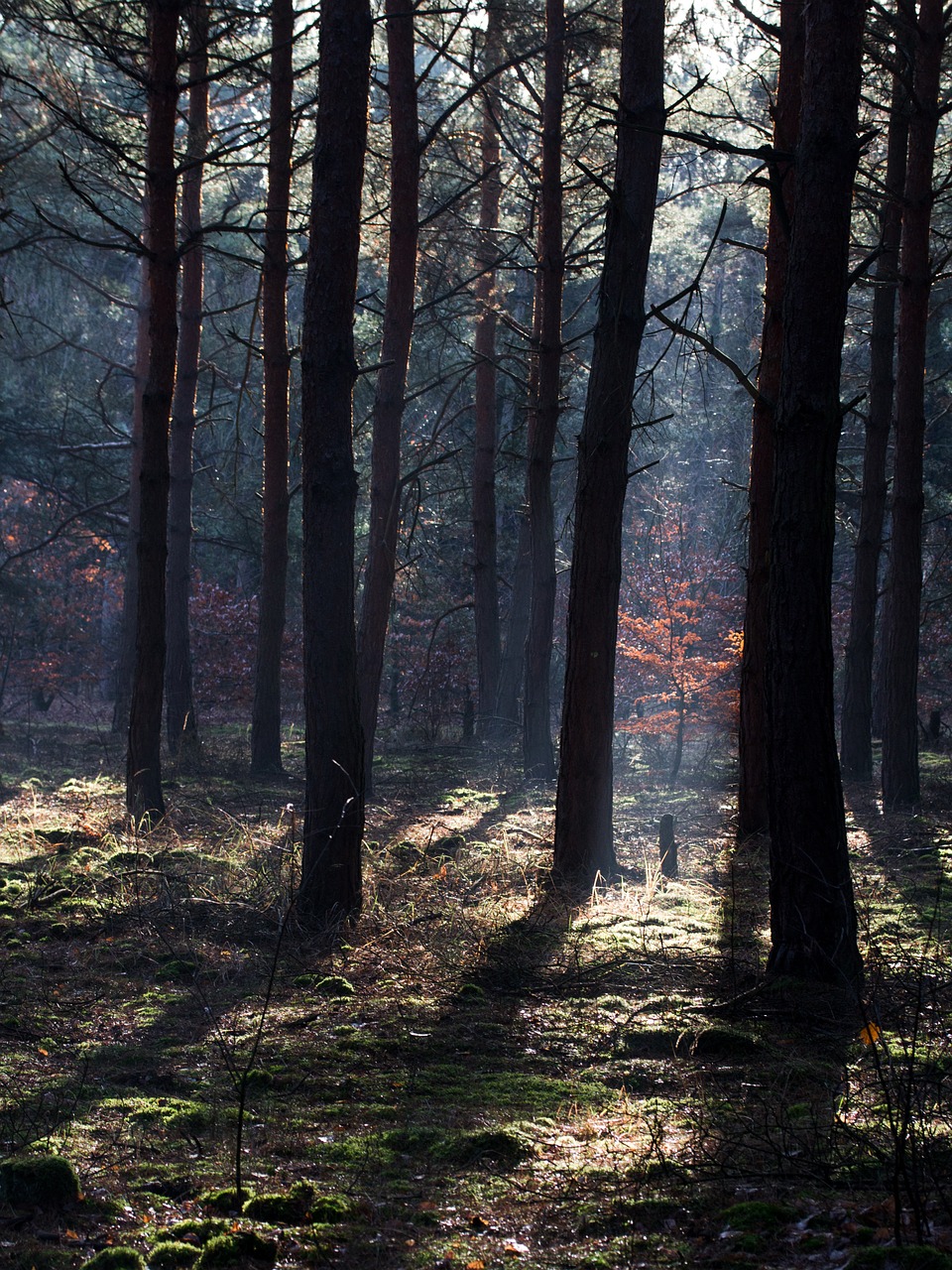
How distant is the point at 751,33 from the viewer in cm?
→ 1196

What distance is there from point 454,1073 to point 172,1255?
1905mm

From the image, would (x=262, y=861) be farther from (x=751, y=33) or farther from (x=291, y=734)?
(x=291, y=734)

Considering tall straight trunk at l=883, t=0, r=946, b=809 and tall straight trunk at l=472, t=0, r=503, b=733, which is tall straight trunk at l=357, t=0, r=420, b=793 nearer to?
tall straight trunk at l=883, t=0, r=946, b=809

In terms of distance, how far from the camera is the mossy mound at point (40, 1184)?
311 centimetres

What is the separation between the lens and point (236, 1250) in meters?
2.90

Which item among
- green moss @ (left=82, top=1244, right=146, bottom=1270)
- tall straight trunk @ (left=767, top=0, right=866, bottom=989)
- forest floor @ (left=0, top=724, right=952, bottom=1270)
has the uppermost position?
tall straight trunk @ (left=767, top=0, right=866, bottom=989)

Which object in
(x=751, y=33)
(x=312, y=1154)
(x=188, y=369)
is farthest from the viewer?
(x=188, y=369)

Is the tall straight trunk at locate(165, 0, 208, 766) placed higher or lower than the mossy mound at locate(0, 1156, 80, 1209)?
higher

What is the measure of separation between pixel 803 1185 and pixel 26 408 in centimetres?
2275

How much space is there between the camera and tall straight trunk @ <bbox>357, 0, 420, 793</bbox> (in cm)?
1199

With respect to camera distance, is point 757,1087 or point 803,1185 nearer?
point 803,1185

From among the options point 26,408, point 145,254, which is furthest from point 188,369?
point 26,408

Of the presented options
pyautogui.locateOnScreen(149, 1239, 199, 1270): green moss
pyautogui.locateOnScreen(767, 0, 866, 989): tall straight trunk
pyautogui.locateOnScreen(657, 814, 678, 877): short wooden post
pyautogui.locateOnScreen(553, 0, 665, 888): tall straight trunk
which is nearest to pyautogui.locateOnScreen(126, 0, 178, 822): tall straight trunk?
pyautogui.locateOnScreen(553, 0, 665, 888): tall straight trunk

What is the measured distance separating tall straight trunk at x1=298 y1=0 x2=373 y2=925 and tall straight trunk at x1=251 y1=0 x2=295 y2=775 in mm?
5611
